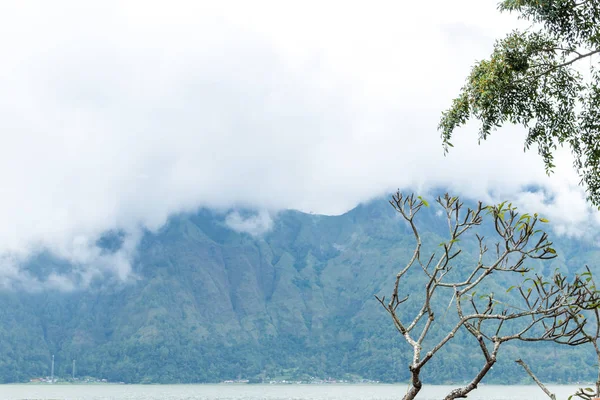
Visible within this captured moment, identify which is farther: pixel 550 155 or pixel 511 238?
pixel 550 155

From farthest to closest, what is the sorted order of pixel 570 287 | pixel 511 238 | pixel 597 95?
pixel 597 95
pixel 570 287
pixel 511 238

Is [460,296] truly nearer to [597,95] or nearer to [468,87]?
[468,87]

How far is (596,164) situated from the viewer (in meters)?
12.3

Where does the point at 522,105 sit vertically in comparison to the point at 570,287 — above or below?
above

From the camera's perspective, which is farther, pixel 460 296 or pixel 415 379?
pixel 460 296

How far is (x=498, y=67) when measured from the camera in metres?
11.4

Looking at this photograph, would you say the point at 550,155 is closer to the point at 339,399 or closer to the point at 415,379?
the point at 415,379

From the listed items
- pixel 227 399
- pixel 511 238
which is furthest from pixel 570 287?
pixel 227 399

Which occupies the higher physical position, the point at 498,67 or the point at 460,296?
the point at 498,67

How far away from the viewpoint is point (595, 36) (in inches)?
459

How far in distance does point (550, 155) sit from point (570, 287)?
6.38m

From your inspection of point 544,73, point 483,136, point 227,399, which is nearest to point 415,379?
point 483,136

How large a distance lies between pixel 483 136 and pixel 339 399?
131859 mm

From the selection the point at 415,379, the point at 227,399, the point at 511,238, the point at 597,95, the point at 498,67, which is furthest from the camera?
the point at 227,399
